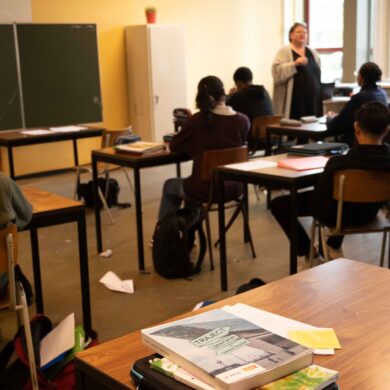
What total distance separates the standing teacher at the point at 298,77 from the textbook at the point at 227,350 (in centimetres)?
515

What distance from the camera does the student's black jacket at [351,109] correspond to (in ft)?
16.0

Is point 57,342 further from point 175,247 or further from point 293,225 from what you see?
point 175,247

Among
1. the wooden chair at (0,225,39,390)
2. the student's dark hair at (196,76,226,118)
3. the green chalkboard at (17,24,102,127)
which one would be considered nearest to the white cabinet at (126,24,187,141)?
the green chalkboard at (17,24,102,127)

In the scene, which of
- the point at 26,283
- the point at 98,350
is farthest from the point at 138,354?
the point at 26,283

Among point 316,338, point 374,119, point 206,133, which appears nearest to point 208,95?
point 206,133

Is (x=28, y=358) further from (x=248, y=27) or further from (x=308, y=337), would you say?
(x=248, y=27)

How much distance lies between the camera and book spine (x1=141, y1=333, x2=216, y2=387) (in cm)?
114

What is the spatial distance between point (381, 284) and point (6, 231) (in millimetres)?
1378

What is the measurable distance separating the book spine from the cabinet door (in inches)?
274

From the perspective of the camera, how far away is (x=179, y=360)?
1.20 metres

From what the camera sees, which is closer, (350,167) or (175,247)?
(350,167)

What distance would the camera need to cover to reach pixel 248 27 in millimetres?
9500

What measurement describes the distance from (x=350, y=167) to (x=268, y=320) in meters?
1.89

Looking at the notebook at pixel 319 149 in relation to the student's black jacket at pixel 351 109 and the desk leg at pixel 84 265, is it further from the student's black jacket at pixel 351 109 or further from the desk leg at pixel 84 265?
the desk leg at pixel 84 265
